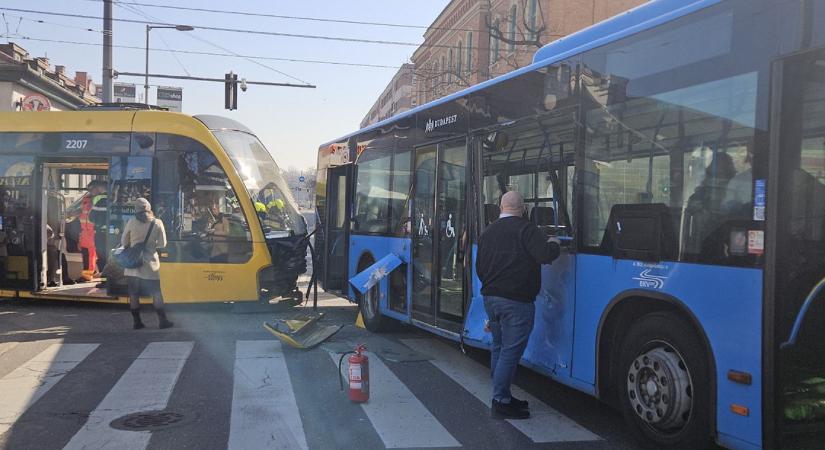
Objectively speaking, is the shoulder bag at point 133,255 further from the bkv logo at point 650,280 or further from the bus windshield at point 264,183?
the bkv logo at point 650,280

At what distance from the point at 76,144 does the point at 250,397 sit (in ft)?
22.5

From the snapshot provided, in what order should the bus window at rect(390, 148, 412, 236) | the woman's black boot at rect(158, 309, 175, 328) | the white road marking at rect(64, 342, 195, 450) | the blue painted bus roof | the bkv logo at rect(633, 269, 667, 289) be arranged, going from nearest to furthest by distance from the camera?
1. the bkv logo at rect(633, 269, 667, 289)
2. the blue painted bus roof
3. the white road marking at rect(64, 342, 195, 450)
4. the bus window at rect(390, 148, 412, 236)
5. the woman's black boot at rect(158, 309, 175, 328)

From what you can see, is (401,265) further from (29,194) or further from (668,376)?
(29,194)

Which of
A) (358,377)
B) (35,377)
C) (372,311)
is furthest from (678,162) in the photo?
(35,377)

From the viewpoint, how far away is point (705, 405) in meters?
4.20

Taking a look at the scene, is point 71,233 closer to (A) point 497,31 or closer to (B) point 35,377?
(B) point 35,377

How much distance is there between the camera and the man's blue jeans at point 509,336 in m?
5.46

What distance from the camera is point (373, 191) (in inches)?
394

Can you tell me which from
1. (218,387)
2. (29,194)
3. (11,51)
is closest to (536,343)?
(218,387)

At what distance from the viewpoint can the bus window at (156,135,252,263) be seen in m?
10.5

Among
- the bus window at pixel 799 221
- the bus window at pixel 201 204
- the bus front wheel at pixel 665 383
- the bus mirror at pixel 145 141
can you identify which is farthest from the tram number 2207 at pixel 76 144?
the bus window at pixel 799 221

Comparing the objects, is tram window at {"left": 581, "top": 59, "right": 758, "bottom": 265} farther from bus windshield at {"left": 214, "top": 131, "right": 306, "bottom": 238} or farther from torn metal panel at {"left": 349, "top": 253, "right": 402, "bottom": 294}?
bus windshield at {"left": 214, "top": 131, "right": 306, "bottom": 238}

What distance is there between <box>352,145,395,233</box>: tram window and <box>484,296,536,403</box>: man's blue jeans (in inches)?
158

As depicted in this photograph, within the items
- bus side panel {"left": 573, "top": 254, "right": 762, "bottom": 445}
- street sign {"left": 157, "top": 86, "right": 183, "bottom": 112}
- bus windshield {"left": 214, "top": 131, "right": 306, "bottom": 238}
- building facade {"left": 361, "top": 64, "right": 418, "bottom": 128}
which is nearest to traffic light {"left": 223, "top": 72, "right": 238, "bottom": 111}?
street sign {"left": 157, "top": 86, "right": 183, "bottom": 112}
